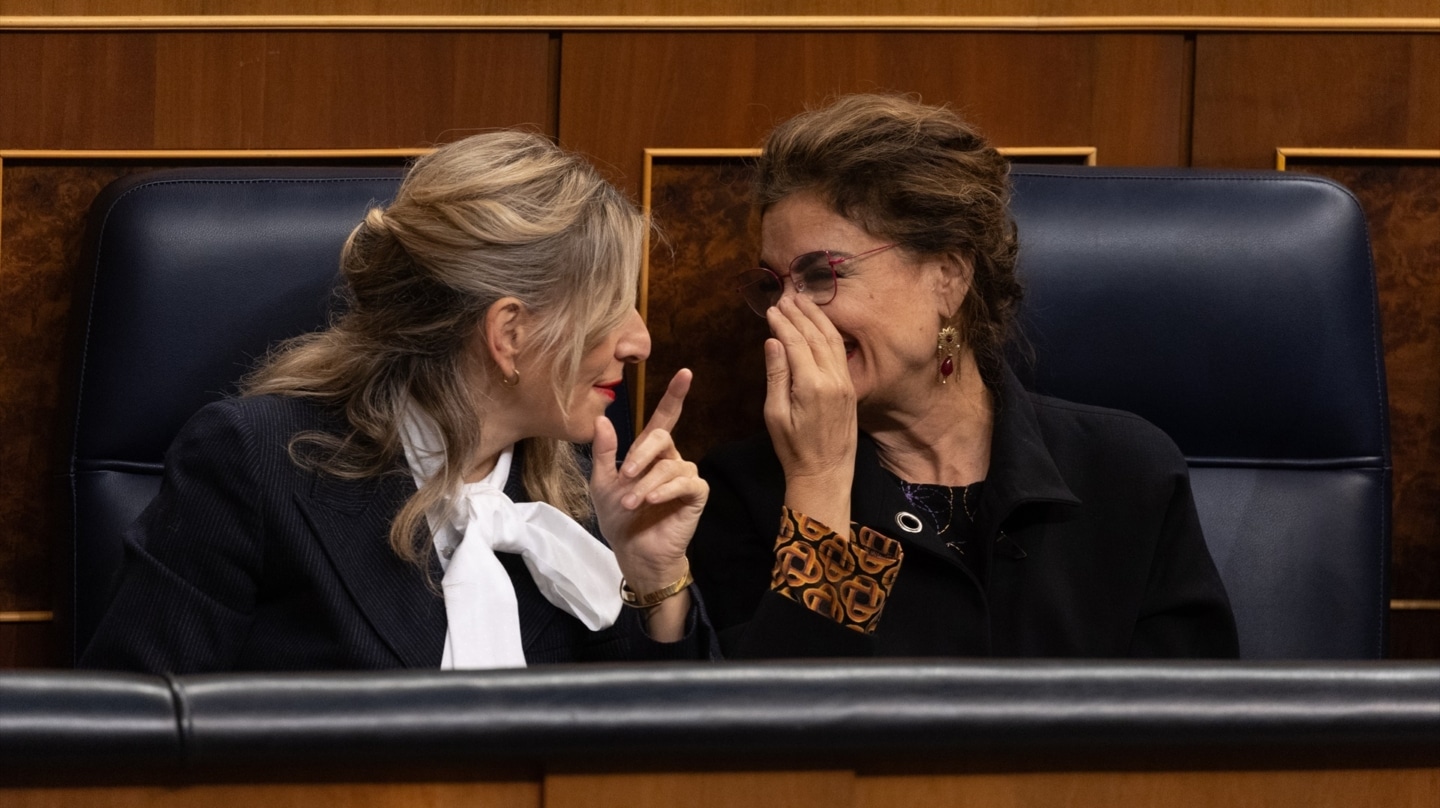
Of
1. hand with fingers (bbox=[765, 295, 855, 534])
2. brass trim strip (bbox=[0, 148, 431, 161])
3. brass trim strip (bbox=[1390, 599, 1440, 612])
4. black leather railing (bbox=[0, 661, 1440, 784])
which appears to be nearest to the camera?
black leather railing (bbox=[0, 661, 1440, 784])

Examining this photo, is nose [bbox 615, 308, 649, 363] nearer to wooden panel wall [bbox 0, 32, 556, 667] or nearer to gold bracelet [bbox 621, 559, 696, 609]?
gold bracelet [bbox 621, 559, 696, 609]

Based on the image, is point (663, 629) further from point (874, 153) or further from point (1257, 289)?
point (1257, 289)

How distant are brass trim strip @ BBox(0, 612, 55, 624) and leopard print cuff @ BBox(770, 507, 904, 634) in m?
0.98

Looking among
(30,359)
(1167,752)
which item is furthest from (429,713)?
(30,359)

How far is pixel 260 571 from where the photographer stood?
4.67ft

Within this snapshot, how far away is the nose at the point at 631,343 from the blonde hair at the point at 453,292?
1 cm

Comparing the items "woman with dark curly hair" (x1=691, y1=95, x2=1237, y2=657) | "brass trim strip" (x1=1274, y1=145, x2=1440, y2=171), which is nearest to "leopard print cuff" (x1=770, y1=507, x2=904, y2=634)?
"woman with dark curly hair" (x1=691, y1=95, x2=1237, y2=657)

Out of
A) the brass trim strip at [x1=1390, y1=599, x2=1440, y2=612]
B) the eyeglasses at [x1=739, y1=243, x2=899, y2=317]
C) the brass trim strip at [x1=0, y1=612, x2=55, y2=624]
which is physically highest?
the eyeglasses at [x1=739, y1=243, x2=899, y2=317]

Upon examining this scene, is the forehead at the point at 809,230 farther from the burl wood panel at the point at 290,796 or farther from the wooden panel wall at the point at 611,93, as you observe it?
the burl wood panel at the point at 290,796

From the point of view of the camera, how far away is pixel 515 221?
148 centimetres

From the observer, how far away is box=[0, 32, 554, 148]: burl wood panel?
6.33ft

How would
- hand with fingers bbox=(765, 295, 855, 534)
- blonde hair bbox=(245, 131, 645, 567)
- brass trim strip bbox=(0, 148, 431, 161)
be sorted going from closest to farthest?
blonde hair bbox=(245, 131, 645, 567) → hand with fingers bbox=(765, 295, 855, 534) → brass trim strip bbox=(0, 148, 431, 161)

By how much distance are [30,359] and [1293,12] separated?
65.7 inches

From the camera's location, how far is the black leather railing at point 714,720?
70 centimetres
